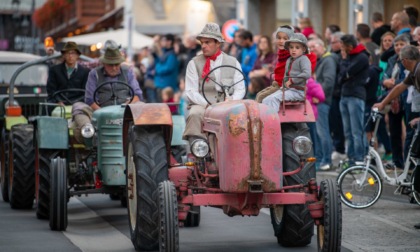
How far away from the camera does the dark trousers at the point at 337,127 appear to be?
840 inches

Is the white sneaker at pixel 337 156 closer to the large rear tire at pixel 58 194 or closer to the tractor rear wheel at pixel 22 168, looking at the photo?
the tractor rear wheel at pixel 22 168

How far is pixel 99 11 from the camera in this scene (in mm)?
68188

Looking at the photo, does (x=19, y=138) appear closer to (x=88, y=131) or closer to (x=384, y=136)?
(x=88, y=131)

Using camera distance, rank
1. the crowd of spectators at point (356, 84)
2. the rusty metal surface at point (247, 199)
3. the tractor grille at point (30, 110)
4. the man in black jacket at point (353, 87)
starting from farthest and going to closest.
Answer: the tractor grille at point (30, 110) → the man in black jacket at point (353, 87) → the crowd of spectators at point (356, 84) → the rusty metal surface at point (247, 199)

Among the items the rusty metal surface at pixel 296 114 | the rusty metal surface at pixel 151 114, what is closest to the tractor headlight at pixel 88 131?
the rusty metal surface at pixel 151 114

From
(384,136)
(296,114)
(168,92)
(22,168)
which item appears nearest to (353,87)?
(384,136)

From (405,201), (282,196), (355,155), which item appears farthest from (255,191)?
(355,155)

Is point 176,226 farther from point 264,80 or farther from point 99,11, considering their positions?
point 99,11

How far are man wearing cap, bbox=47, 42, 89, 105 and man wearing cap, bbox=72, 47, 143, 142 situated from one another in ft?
4.51

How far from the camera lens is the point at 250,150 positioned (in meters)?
11.0

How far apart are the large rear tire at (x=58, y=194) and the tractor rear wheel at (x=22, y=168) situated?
1962 millimetres

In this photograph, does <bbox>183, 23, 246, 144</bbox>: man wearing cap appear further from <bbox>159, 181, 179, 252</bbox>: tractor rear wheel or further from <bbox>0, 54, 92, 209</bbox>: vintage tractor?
<bbox>0, 54, 92, 209</bbox>: vintage tractor

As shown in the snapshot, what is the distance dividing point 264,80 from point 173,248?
12.2m

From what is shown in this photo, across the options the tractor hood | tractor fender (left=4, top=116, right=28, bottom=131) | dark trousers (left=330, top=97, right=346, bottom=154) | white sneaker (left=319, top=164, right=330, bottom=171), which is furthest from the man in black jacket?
the tractor hood
